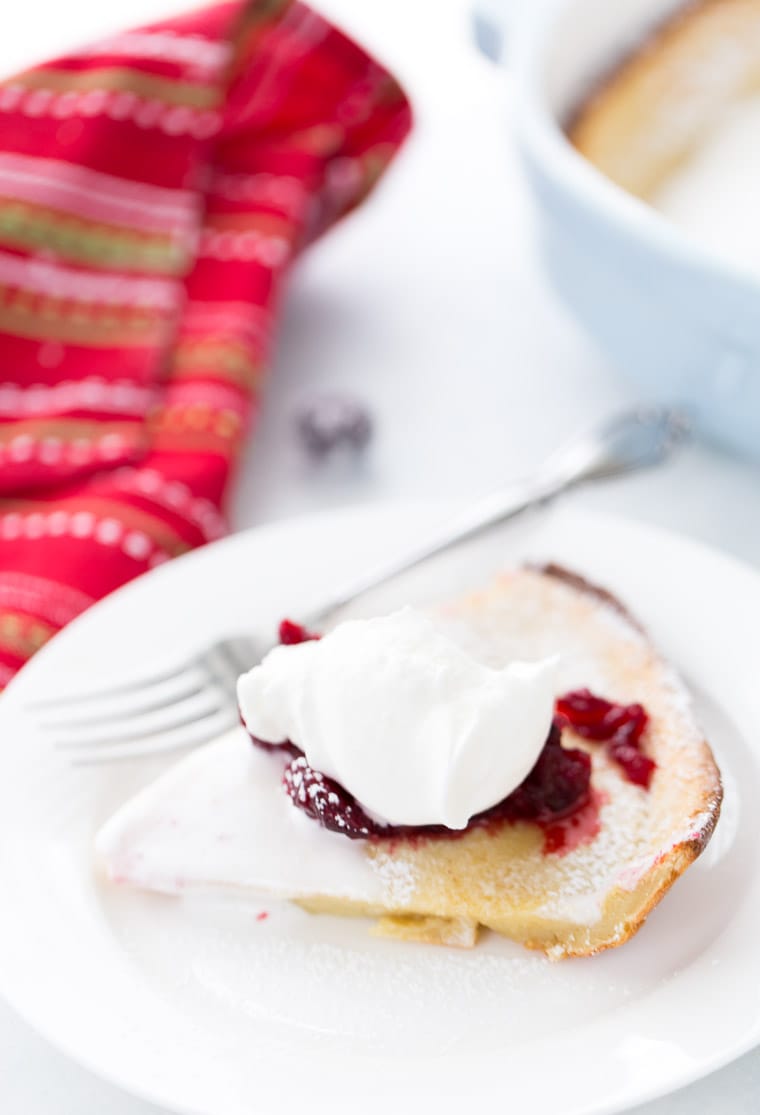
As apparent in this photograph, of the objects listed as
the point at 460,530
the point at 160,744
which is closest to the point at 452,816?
the point at 160,744

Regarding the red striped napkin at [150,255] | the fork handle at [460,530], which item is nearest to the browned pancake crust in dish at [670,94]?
the red striped napkin at [150,255]

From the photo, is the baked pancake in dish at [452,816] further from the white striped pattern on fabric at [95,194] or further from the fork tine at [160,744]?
the white striped pattern on fabric at [95,194]

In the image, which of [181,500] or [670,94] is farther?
[670,94]

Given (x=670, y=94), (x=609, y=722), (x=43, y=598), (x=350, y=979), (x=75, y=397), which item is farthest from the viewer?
(x=670, y=94)

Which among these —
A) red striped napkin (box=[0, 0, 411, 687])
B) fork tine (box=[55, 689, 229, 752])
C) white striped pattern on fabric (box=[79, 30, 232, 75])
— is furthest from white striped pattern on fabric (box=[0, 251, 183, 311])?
fork tine (box=[55, 689, 229, 752])

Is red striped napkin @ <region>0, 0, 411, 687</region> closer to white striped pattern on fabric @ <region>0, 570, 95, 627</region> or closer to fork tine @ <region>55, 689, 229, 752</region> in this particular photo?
white striped pattern on fabric @ <region>0, 570, 95, 627</region>

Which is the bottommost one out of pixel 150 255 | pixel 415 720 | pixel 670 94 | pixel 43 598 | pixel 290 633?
pixel 43 598

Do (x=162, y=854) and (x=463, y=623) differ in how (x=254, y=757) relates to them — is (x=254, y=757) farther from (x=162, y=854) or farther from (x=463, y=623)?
(x=463, y=623)

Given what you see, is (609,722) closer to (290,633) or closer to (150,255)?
(290,633)
